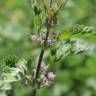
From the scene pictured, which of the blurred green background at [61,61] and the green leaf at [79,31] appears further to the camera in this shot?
the blurred green background at [61,61]

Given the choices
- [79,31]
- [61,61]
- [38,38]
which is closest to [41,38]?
[38,38]

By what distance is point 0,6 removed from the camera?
5.44m

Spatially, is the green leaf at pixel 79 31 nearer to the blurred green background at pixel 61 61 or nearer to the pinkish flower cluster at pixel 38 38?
the pinkish flower cluster at pixel 38 38

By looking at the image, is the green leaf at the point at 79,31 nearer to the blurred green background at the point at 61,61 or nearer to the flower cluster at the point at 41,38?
the flower cluster at the point at 41,38

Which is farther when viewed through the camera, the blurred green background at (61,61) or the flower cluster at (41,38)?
the blurred green background at (61,61)

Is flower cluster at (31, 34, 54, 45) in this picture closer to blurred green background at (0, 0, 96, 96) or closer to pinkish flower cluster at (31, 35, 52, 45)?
pinkish flower cluster at (31, 35, 52, 45)

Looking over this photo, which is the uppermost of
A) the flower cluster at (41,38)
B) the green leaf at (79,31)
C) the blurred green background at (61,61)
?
the green leaf at (79,31)

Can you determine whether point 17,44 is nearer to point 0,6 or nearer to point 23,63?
point 0,6

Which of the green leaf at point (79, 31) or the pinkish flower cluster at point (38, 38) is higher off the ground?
the green leaf at point (79, 31)

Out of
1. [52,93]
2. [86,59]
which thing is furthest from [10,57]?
[86,59]

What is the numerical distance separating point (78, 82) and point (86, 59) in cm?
32

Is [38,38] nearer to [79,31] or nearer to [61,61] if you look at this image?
[79,31]

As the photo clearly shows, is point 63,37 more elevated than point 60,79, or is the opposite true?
point 63,37

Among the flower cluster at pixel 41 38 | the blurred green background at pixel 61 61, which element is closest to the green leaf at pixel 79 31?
Answer: the flower cluster at pixel 41 38
